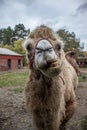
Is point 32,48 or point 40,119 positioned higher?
point 32,48

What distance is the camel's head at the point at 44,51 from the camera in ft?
6.93

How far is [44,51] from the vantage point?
213 centimetres

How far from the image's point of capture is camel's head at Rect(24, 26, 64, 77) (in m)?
2.11

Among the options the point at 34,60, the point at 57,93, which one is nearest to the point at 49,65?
the point at 34,60

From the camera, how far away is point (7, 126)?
5.10m

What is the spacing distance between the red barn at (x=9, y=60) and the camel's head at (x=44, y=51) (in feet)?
90.7

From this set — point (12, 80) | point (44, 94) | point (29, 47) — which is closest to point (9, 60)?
point (12, 80)

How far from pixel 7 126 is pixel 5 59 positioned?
1048 inches

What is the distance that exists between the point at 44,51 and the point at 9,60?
3086cm

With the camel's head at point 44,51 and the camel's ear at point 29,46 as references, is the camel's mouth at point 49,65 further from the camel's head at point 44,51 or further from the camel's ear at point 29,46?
the camel's ear at point 29,46

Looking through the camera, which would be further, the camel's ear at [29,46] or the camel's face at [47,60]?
the camel's ear at [29,46]

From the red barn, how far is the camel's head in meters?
27.6

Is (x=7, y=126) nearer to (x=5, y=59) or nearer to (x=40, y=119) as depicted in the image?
(x=40, y=119)

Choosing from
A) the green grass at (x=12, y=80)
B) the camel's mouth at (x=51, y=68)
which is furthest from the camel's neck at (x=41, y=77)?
the green grass at (x=12, y=80)
